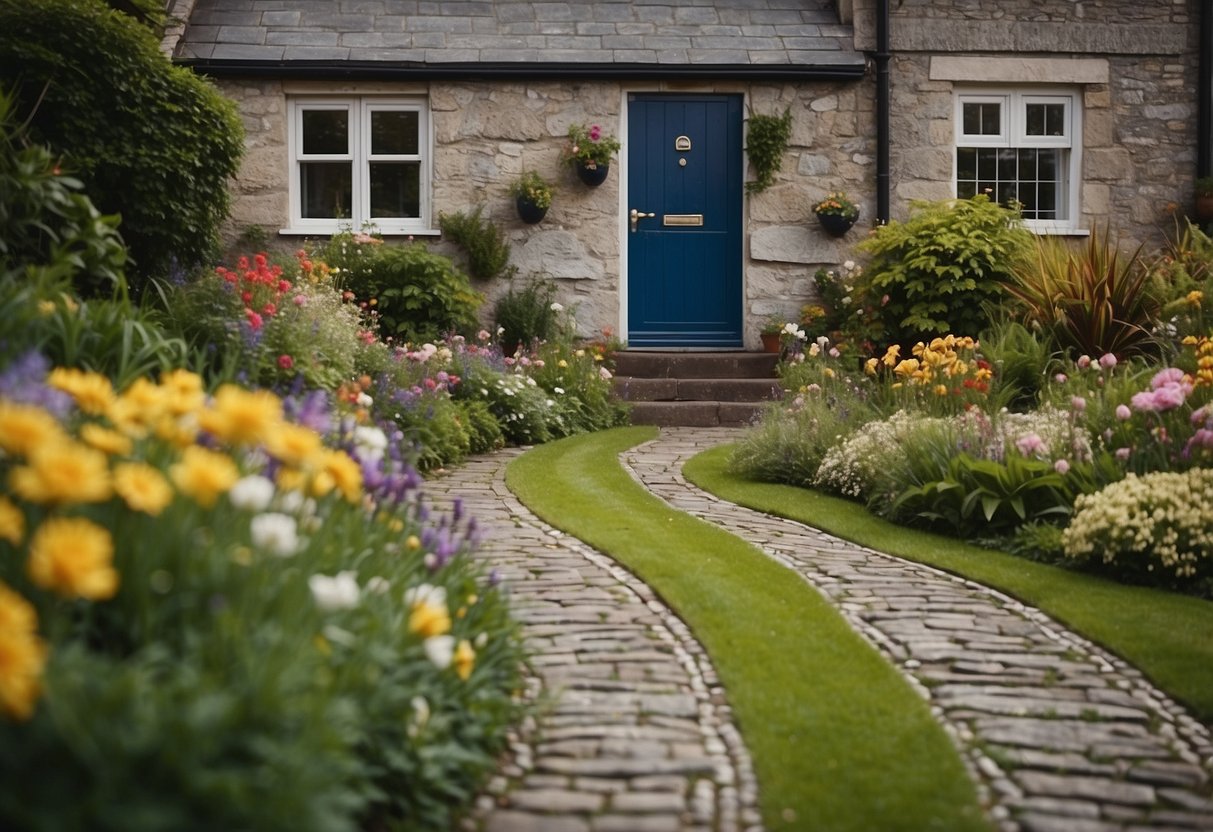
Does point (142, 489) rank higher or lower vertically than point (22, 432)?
lower

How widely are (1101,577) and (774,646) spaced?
190 centimetres

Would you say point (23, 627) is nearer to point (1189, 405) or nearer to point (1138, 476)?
point (1138, 476)

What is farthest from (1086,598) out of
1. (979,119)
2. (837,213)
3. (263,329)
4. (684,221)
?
(979,119)

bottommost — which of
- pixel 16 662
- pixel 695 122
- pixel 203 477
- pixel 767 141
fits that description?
pixel 16 662

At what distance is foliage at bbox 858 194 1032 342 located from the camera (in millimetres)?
11422

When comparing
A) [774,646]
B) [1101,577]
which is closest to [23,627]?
[774,646]

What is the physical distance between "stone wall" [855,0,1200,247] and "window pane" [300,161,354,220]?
5.65 m

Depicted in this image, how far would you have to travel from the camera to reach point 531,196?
40.9 ft

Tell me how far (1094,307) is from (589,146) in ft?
17.2

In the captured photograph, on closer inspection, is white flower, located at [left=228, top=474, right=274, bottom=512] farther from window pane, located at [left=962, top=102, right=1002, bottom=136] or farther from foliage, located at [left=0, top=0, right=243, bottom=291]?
window pane, located at [left=962, top=102, right=1002, bottom=136]

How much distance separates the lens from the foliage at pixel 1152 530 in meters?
5.09

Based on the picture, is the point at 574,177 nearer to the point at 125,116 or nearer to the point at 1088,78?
the point at 125,116

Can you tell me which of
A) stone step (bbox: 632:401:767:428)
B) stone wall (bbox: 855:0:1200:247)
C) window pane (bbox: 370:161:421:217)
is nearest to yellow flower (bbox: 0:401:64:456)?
stone step (bbox: 632:401:767:428)

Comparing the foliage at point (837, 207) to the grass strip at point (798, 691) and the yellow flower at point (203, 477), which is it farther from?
the yellow flower at point (203, 477)
